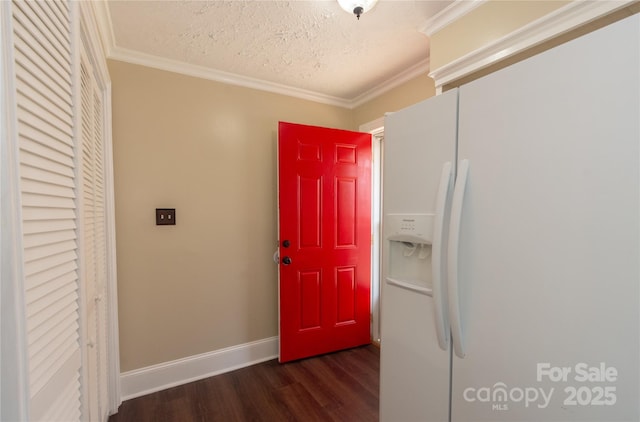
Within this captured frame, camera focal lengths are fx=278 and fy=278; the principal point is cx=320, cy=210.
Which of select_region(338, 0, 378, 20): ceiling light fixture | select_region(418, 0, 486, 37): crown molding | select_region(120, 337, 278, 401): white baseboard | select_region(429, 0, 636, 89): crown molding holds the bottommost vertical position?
select_region(120, 337, 278, 401): white baseboard

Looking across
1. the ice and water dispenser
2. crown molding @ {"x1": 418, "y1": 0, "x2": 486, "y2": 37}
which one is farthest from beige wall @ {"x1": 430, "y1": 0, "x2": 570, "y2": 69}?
the ice and water dispenser

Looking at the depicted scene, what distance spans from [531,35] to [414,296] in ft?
4.15

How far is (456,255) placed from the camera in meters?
0.92

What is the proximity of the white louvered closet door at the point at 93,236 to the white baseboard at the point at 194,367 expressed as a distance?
28 centimetres

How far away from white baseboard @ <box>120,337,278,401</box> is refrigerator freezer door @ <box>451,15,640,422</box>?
175 centimetres

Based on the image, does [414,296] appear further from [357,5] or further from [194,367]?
[194,367]

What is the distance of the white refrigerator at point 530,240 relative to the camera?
0.64 m

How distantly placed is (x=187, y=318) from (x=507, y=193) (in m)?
2.19

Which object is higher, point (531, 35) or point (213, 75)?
point (213, 75)

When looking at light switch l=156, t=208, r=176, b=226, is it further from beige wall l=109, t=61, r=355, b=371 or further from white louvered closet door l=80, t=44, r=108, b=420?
white louvered closet door l=80, t=44, r=108, b=420

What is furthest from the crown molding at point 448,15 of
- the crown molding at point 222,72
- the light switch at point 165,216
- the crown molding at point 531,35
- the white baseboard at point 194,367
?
the white baseboard at point 194,367

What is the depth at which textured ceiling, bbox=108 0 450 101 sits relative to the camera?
4.89 feet

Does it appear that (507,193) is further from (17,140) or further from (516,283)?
(17,140)

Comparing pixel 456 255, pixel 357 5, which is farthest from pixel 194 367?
pixel 357 5
